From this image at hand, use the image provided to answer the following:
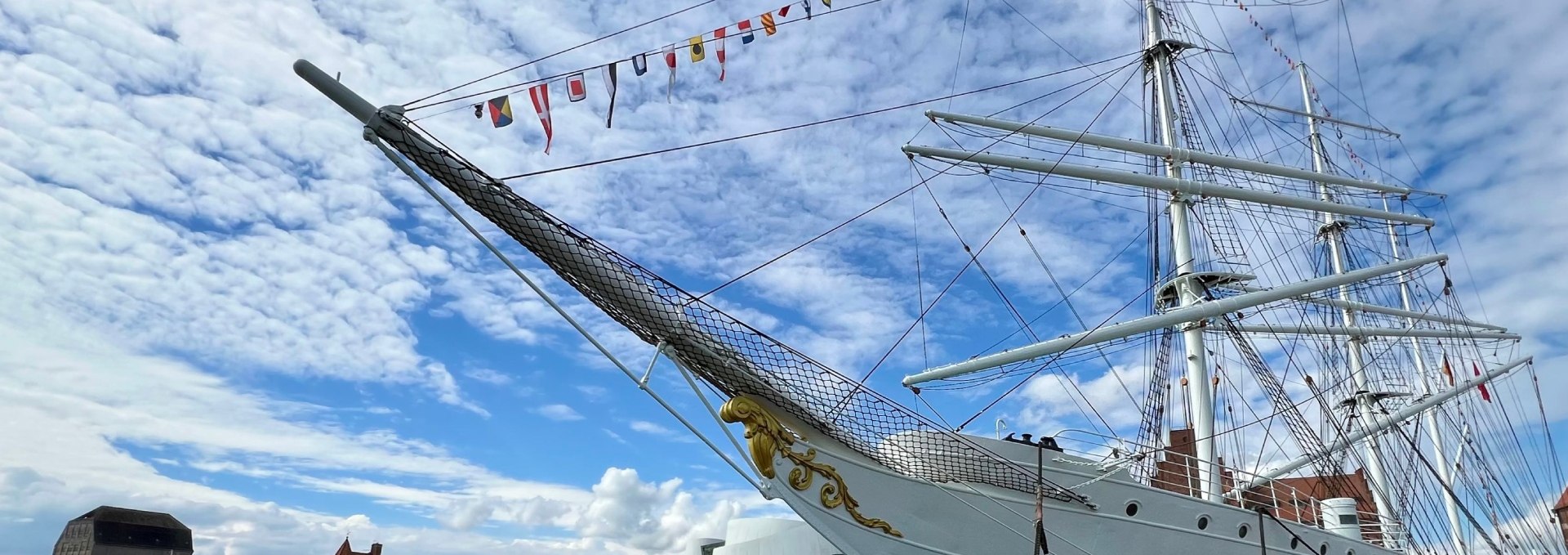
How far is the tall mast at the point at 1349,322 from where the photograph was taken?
2603 cm

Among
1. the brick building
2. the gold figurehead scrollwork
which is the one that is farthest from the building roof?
the gold figurehead scrollwork

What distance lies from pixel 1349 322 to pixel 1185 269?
1643 cm

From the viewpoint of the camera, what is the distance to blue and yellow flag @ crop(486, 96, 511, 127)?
8.63 metres

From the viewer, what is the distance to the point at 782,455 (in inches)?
415

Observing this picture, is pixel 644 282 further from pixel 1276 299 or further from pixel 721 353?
pixel 1276 299

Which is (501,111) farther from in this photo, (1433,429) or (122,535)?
(122,535)

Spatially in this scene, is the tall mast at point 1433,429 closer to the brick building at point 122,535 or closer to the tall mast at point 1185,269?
the tall mast at point 1185,269

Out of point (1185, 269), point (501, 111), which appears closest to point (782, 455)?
point (501, 111)

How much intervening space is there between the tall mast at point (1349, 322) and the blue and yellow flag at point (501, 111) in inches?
898

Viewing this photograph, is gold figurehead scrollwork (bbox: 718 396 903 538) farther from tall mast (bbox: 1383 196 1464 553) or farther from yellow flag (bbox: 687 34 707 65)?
tall mast (bbox: 1383 196 1464 553)

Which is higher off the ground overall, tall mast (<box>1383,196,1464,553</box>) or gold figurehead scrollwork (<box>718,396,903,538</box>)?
tall mast (<box>1383,196,1464,553</box>)

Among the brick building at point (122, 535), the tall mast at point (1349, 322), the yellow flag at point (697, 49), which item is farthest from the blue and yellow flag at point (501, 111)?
the brick building at point (122, 535)

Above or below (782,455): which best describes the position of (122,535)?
above

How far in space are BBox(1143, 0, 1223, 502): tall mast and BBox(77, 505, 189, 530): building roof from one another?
75576 millimetres
